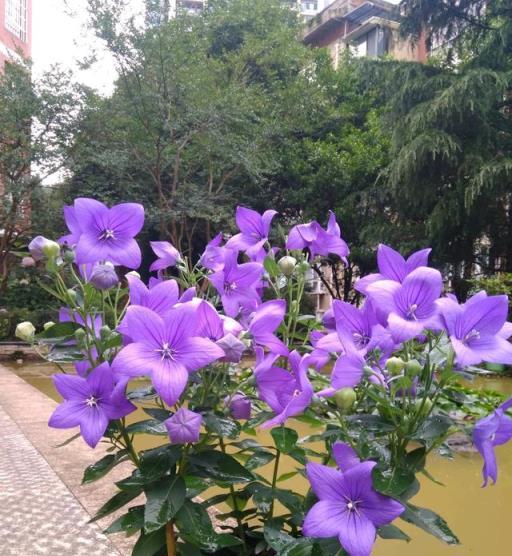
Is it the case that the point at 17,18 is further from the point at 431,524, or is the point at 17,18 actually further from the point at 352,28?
the point at 431,524

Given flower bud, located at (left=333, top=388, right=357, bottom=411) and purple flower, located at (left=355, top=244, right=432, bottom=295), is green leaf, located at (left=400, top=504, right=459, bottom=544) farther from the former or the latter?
purple flower, located at (left=355, top=244, right=432, bottom=295)

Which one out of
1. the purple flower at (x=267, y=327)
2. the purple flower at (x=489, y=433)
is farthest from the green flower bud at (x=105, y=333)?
the purple flower at (x=489, y=433)

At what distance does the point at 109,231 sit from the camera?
38.4 inches

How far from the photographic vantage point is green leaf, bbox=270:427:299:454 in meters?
0.91

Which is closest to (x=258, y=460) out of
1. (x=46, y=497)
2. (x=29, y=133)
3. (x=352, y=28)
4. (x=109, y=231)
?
(x=109, y=231)

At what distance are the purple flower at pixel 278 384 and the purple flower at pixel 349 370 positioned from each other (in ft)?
0.17

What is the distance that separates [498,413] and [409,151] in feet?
30.6

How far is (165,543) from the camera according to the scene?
93 centimetres

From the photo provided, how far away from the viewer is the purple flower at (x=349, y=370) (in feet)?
2.73

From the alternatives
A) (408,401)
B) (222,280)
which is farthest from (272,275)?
(408,401)

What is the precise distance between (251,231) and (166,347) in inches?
18.2

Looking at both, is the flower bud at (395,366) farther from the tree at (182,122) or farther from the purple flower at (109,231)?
the tree at (182,122)

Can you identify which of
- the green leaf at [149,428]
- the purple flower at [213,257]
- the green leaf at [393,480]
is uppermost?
the purple flower at [213,257]

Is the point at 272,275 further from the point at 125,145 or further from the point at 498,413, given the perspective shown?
the point at 125,145
